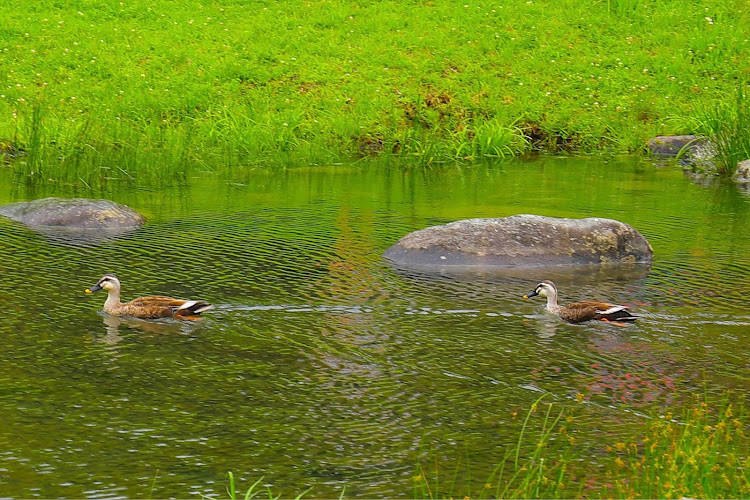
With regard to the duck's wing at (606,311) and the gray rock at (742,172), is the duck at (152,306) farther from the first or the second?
the gray rock at (742,172)

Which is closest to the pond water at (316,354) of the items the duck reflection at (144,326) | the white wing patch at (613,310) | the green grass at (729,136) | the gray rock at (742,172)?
the duck reflection at (144,326)

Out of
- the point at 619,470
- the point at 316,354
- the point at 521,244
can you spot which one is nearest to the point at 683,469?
the point at 619,470

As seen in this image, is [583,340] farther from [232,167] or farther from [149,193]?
[232,167]

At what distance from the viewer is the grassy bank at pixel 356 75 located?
21.2 m

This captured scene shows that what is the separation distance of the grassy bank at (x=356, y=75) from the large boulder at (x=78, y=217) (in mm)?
3304

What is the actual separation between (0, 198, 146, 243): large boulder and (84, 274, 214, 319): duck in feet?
12.1

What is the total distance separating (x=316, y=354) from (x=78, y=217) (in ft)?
20.8

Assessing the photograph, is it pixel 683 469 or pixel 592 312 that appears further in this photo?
pixel 592 312

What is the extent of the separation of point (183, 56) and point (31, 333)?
15.9 metres

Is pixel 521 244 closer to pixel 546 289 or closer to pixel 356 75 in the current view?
pixel 546 289

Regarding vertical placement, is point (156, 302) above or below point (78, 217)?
below

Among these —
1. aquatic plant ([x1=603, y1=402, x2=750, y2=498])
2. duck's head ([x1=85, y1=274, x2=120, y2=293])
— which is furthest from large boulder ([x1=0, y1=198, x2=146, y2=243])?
aquatic plant ([x1=603, y1=402, x2=750, y2=498])

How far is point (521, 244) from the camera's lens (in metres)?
13.0

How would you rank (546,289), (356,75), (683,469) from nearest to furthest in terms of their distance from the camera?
1. (683,469)
2. (546,289)
3. (356,75)
